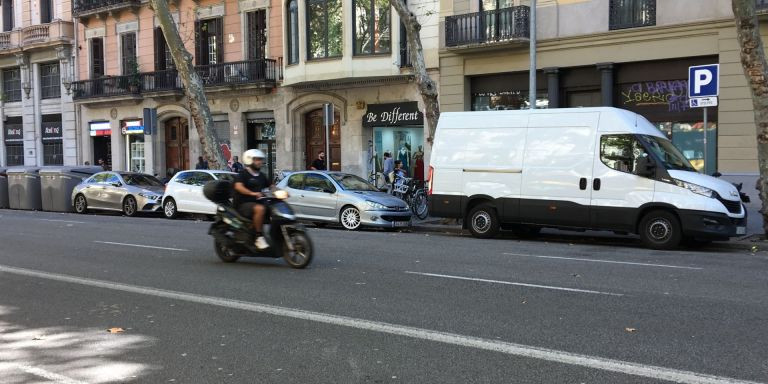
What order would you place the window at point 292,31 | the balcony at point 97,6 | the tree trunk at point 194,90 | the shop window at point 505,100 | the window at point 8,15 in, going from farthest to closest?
the window at point 8,15, the balcony at point 97,6, the window at point 292,31, the tree trunk at point 194,90, the shop window at point 505,100

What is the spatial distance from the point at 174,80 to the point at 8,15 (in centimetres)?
1557

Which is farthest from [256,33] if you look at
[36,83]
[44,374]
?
[44,374]

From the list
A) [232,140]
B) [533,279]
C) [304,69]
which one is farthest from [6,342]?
[232,140]

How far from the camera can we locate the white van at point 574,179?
12.1 m

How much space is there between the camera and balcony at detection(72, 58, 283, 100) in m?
A: 27.6

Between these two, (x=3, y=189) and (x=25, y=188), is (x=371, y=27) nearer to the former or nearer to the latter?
(x=25, y=188)

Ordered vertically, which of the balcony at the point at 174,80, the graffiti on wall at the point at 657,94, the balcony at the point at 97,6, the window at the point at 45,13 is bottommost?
the graffiti on wall at the point at 657,94

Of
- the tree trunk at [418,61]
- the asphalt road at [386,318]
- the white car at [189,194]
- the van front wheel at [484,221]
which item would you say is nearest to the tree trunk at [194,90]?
the white car at [189,194]

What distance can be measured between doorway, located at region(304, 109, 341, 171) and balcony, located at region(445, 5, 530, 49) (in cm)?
635

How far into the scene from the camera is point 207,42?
99.5 feet

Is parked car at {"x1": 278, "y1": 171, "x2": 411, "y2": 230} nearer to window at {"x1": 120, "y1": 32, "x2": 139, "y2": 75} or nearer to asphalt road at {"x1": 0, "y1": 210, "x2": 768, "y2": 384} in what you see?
asphalt road at {"x1": 0, "y1": 210, "x2": 768, "y2": 384}

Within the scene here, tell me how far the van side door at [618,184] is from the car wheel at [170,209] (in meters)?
12.2

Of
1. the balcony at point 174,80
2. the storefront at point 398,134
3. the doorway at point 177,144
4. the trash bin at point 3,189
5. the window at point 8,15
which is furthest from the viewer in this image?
the window at point 8,15

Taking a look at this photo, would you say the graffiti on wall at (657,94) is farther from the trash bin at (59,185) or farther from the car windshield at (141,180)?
the trash bin at (59,185)
